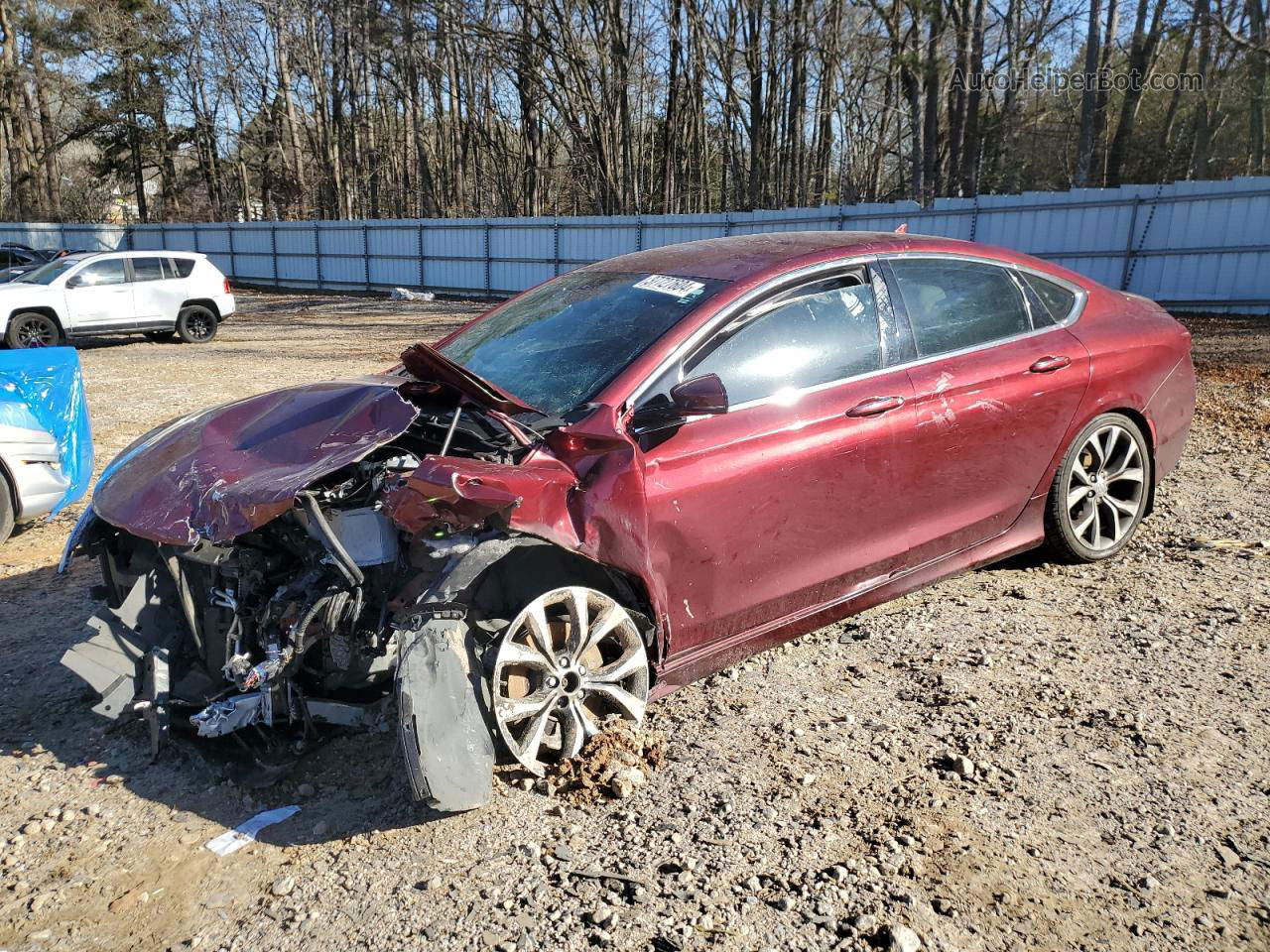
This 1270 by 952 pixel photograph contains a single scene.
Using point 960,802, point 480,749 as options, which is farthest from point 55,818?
point 960,802

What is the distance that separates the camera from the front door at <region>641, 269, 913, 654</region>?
10.8 ft

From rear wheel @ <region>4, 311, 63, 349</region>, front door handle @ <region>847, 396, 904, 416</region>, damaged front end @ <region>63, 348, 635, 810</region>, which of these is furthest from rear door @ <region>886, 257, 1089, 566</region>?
rear wheel @ <region>4, 311, 63, 349</region>

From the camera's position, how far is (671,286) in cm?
384

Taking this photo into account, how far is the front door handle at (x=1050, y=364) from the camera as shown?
4.29 metres

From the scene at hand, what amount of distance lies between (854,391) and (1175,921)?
2001 mm

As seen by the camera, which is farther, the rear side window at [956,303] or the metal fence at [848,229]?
the metal fence at [848,229]

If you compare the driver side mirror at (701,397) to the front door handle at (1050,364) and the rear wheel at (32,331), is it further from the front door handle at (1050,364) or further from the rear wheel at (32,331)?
the rear wheel at (32,331)

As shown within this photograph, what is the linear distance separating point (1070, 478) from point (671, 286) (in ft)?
7.10

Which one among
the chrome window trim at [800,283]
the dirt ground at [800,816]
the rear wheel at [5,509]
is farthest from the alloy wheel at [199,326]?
the chrome window trim at [800,283]

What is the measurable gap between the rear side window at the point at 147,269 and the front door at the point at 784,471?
16.2 meters

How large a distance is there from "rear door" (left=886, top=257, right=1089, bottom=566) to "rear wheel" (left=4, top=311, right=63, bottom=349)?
15798 millimetres

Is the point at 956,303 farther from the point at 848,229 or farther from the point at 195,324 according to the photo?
the point at 195,324

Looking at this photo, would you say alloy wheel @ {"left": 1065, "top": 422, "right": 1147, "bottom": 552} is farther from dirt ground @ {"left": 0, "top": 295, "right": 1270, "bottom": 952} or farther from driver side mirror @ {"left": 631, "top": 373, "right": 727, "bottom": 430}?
driver side mirror @ {"left": 631, "top": 373, "right": 727, "bottom": 430}

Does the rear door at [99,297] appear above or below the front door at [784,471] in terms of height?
below
